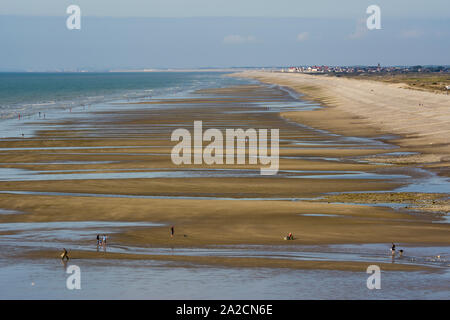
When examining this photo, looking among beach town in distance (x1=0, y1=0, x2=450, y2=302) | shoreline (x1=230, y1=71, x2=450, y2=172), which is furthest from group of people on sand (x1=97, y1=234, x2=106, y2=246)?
shoreline (x1=230, y1=71, x2=450, y2=172)

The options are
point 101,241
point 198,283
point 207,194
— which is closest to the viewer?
point 198,283

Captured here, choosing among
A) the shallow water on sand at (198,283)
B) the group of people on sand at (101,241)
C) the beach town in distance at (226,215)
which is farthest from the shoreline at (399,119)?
the group of people on sand at (101,241)

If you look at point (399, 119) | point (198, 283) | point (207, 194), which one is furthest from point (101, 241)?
point (399, 119)

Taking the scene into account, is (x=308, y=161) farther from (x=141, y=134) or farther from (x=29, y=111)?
(x=29, y=111)

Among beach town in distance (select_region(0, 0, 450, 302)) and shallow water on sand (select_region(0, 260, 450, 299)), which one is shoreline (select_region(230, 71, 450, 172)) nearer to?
beach town in distance (select_region(0, 0, 450, 302))

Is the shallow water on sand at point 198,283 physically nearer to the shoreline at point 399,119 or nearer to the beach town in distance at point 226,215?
the beach town in distance at point 226,215

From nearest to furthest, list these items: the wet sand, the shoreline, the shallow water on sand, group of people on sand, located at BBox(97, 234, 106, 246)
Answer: the shallow water on sand, group of people on sand, located at BBox(97, 234, 106, 246), the wet sand, the shoreline

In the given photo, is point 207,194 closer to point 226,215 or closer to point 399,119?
point 226,215

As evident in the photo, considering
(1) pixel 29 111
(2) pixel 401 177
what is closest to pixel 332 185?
(2) pixel 401 177

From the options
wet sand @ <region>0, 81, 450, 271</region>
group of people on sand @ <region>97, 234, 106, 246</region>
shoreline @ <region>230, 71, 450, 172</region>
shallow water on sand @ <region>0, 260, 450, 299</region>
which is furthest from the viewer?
shoreline @ <region>230, 71, 450, 172</region>
